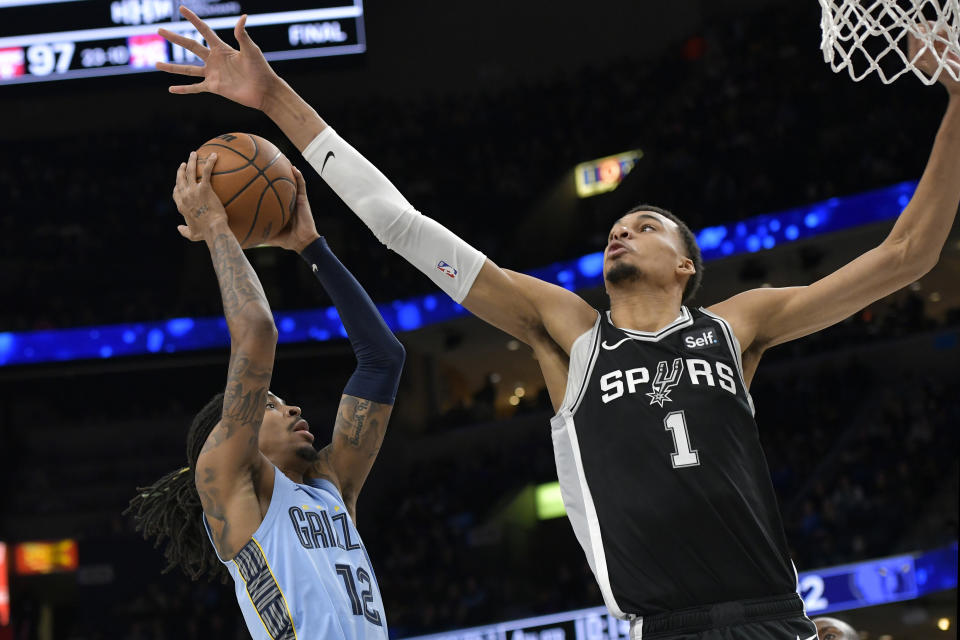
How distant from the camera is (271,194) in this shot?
127 inches

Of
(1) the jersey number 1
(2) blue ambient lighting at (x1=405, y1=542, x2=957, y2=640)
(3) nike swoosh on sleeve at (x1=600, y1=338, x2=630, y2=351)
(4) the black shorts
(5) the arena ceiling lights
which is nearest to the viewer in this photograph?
(4) the black shorts

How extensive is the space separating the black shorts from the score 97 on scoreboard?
25.7 ft

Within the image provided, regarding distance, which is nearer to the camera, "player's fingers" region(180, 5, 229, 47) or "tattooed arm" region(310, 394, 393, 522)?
"player's fingers" region(180, 5, 229, 47)

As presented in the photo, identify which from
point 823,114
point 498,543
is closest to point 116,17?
point 498,543

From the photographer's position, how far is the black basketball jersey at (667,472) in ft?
7.72

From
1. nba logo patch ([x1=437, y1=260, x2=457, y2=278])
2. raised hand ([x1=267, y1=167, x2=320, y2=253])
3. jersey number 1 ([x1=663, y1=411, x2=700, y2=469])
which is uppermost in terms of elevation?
raised hand ([x1=267, y1=167, x2=320, y2=253])

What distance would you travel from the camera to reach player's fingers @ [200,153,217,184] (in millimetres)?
3107

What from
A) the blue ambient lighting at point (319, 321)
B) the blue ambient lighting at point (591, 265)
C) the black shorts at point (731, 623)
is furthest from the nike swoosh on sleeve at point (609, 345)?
the blue ambient lighting at point (591, 265)

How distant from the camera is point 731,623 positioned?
2301 millimetres

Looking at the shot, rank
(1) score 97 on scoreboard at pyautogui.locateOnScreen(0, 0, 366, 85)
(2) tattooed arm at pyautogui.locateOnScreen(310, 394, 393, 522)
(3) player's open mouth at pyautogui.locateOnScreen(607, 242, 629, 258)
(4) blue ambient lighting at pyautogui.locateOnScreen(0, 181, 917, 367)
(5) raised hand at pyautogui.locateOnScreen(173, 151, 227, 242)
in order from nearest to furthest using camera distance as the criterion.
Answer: (3) player's open mouth at pyautogui.locateOnScreen(607, 242, 629, 258) < (5) raised hand at pyautogui.locateOnScreen(173, 151, 227, 242) < (2) tattooed arm at pyautogui.locateOnScreen(310, 394, 393, 522) < (1) score 97 on scoreboard at pyautogui.locateOnScreen(0, 0, 366, 85) < (4) blue ambient lighting at pyautogui.locateOnScreen(0, 181, 917, 367)

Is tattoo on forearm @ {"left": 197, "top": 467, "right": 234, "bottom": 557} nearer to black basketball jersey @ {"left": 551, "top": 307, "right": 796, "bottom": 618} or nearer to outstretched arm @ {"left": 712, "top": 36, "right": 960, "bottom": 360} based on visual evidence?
black basketball jersey @ {"left": 551, "top": 307, "right": 796, "bottom": 618}

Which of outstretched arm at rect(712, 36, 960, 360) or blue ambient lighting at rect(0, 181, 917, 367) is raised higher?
blue ambient lighting at rect(0, 181, 917, 367)

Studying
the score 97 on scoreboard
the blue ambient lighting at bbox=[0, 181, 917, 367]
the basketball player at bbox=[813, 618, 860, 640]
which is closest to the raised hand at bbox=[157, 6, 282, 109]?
the basketball player at bbox=[813, 618, 860, 640]

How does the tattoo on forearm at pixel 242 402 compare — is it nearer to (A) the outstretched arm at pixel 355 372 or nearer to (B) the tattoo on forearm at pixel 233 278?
(B) the tattoo on forearm at pixel 233 278
